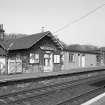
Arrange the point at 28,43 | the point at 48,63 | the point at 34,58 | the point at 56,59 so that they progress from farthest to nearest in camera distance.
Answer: the point at 56,59 < the point at 48,63 < the point at 28,43 < the point at 34,58

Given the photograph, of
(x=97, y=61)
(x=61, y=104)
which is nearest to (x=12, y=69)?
(x=61, y=104)

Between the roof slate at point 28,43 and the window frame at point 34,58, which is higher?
the roof slate at point 28,43

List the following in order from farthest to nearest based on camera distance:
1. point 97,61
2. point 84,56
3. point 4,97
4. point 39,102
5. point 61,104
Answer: point 97,61 < point 84,56 < point 4,97 < point 39,102 < point 61,104

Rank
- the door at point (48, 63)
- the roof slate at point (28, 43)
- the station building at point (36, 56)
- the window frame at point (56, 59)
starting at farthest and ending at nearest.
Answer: the window frame at point (56, 59) < the door at point (48, 63) < the roof slate at point (28, 43) < the station building at point (36, 56)

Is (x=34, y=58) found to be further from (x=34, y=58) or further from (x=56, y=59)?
(x=56, y=59)

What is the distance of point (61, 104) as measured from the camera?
7582 mm

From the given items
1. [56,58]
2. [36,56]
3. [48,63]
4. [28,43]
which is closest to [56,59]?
[56,58]

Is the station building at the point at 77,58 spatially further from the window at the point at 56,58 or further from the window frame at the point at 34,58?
the window frame at the point at 34,58

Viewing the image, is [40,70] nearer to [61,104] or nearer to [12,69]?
[12,69]

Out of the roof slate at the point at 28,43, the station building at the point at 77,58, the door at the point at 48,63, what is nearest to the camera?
the roof slate at the point at 28,43

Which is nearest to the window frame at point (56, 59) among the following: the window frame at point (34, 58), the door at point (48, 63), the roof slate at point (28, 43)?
the door at point (48, 63)

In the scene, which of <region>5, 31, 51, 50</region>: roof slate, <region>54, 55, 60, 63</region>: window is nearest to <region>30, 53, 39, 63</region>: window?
<region>5, 31, 51, 50</region>: roof slate

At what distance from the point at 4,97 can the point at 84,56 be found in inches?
915

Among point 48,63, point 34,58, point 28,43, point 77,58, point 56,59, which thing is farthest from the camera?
point 77,58
